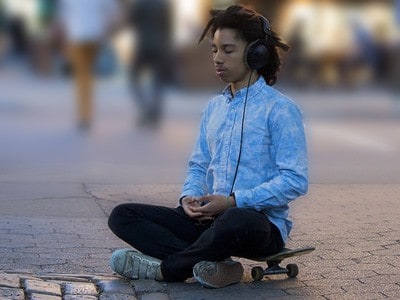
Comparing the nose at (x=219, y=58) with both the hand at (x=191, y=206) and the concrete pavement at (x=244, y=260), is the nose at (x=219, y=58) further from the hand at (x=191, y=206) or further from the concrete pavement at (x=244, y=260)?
the concrete pavement at (x=244, y=260)

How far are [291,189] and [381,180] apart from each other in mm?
4029

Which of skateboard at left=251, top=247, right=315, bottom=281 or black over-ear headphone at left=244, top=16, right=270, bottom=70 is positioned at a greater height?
black over-ear headphone at left=244, top=16, right=270, bottom=70

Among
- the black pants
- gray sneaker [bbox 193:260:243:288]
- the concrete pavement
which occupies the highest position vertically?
the black pants

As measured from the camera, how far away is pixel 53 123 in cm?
1473

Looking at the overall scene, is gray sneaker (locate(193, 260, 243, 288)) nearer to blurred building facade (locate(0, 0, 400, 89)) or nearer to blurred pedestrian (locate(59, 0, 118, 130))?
blurred pedestrian (locate(59, 0, 118, 130))

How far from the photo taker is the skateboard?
18.0ft

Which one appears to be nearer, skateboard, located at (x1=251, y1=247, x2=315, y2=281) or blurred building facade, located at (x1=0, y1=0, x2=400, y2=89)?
skateboard, located at (x1=251, y1=247, x2=315, y2=281)

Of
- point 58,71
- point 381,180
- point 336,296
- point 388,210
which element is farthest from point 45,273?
point 58,71

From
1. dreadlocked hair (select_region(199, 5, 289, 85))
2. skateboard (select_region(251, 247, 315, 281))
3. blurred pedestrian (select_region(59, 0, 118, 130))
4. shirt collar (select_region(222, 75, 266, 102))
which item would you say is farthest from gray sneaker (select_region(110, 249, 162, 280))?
blurred pedestrian (select_region(59, 0, 118, 130))

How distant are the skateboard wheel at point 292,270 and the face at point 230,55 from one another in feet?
3.31

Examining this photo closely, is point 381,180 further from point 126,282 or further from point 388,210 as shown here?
point 126,282

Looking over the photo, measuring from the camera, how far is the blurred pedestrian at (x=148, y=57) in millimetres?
15008

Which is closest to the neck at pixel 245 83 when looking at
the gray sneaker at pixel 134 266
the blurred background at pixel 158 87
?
the gray sneaker at pixel 134 266

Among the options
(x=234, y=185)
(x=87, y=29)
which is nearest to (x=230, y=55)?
(x=234, y=185)
